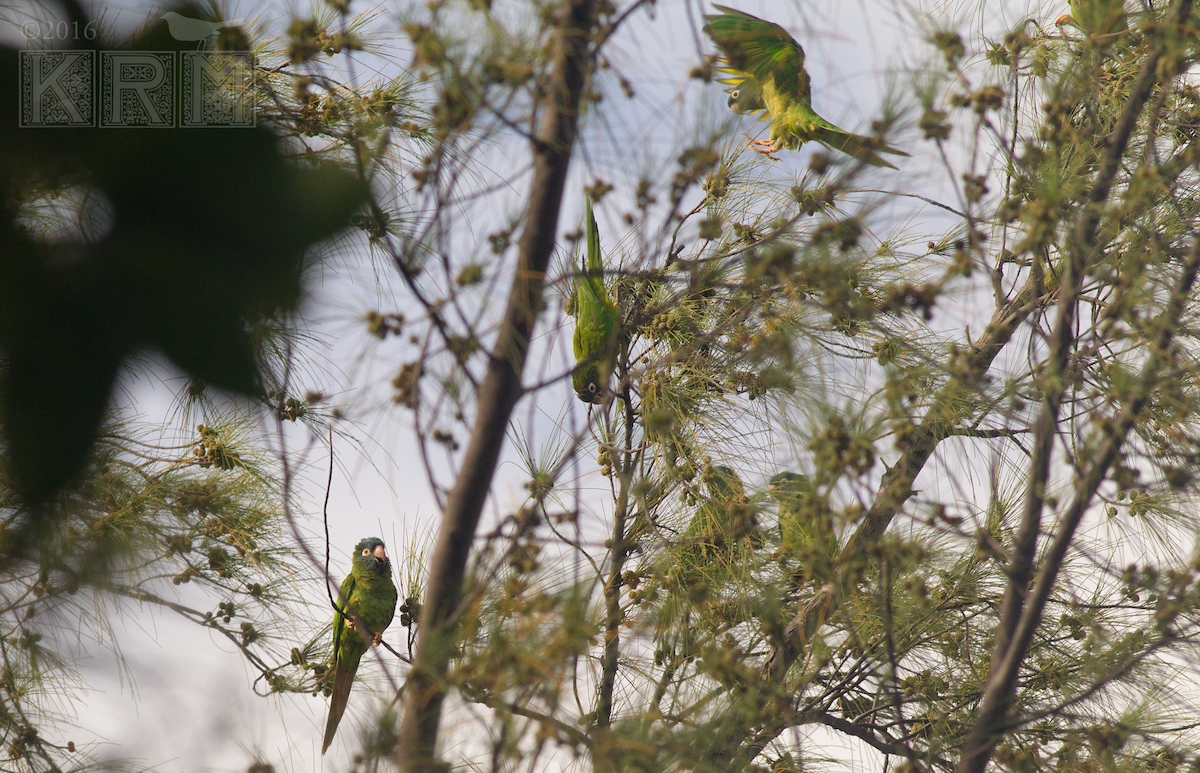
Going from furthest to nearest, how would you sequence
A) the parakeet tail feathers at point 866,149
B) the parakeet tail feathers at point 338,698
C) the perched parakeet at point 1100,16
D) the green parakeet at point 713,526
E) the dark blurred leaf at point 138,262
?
the dark blurred leaf at point 138,262 < the parakeet tail feathers at point 338,698 < the green parakeet at point 713,526 < the perched parakeet at point 1100,16 < the parakeet tail feathers at point 866,149

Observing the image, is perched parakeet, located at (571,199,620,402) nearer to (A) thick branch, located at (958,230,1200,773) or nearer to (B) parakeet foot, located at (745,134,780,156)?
(B) parakeet foot, located at (745,134,780,156)

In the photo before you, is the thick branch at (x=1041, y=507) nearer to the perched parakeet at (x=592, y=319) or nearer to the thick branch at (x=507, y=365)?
the thick branch at (x=507, y=365)

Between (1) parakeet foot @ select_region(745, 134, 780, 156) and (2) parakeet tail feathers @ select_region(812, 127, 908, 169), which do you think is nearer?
(2) parakeet tail feathers @ select_region(812, 127, 908, 169)

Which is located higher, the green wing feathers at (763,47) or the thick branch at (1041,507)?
the green wing feathers at (763,47)

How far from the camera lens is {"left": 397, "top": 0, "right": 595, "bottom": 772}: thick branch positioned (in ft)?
2.94

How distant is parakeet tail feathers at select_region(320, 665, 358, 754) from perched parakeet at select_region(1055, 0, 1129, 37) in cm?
186

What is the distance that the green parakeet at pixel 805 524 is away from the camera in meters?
0.99

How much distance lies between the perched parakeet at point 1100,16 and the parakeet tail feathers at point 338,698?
1.86m

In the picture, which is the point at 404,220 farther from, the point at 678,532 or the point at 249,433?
the point at 678,532

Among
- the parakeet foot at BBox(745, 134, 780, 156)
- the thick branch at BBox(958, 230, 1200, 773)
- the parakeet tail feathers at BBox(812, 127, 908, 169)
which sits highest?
the parakeet foot at BBox(745, 134, 780, 156)

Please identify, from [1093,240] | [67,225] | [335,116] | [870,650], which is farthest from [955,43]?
[67,225]

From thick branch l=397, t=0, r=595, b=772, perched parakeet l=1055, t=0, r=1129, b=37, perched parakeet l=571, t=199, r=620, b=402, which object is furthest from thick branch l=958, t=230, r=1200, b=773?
perched parakeet l=571, t=199, r=620, b=402

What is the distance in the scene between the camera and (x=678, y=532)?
177 cm

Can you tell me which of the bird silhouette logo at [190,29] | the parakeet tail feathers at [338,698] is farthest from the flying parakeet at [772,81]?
the parakeet tail feathers at [338,698]
